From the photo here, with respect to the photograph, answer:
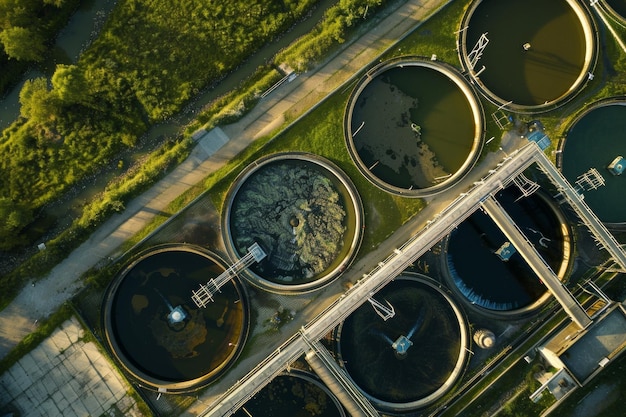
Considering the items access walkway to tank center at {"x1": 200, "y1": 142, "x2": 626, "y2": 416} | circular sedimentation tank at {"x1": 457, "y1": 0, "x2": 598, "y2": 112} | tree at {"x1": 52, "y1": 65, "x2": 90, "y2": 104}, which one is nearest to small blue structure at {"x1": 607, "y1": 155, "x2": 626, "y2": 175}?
access walkway to tank center at {"x1": 200, "y1": 142, "x2": 626, "y2": 416}

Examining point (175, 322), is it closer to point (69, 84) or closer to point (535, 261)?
point (69, 84)

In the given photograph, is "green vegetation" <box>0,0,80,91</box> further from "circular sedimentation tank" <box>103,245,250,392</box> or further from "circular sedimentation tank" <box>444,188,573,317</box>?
"circular sedimentation tank" <box>444,188,573,317</box>

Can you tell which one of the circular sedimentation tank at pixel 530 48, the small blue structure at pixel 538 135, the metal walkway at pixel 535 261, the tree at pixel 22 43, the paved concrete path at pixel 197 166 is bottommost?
the metal walkway at pixel 535 261

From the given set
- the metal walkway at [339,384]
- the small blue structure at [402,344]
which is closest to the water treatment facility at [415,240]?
the small blue structure at [402,344]

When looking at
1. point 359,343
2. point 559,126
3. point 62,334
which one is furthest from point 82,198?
point 559,126

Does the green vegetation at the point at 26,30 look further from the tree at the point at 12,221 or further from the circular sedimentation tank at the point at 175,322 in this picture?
the circular sedimentation tank at the point at 175,322
